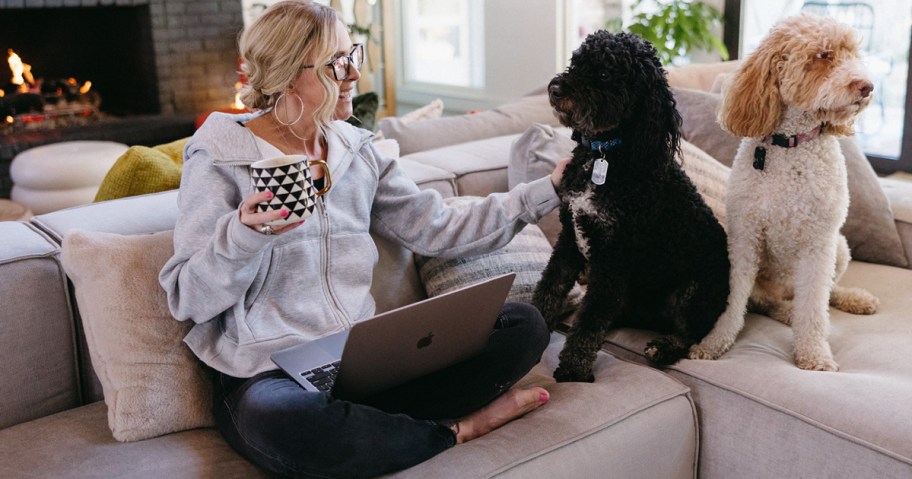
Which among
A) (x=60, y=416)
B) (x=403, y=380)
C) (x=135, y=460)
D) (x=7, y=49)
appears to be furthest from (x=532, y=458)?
(x=7, y=49)

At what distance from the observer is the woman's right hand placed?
1229 millimetres

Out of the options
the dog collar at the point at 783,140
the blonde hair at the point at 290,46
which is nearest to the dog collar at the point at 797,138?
the dog collar at the point at 783,140

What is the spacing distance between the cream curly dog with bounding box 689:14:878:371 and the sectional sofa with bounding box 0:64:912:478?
0.34 feet

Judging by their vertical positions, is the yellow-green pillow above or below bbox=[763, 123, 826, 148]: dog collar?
below

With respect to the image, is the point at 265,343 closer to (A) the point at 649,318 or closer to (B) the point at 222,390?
(B) the point at 222,390

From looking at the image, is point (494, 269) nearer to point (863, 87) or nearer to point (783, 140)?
point (783, 140)

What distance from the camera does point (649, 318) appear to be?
5.97ft

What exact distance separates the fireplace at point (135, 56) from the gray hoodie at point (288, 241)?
333 centimetres

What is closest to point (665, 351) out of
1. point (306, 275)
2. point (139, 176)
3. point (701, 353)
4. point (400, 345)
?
point (701, 353)

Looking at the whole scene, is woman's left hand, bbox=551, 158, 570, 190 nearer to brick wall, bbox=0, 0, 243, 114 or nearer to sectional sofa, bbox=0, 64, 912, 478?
sectional sofa, bbox=0, 64, 912, 478

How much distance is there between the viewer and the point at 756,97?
164cm

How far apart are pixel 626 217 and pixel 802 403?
472mm

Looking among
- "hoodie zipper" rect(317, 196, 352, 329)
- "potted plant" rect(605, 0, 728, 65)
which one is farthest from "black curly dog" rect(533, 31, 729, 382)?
"potted plant" rect(605, 0, 728, 65)

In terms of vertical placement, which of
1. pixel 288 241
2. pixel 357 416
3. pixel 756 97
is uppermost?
pixel 756 97
